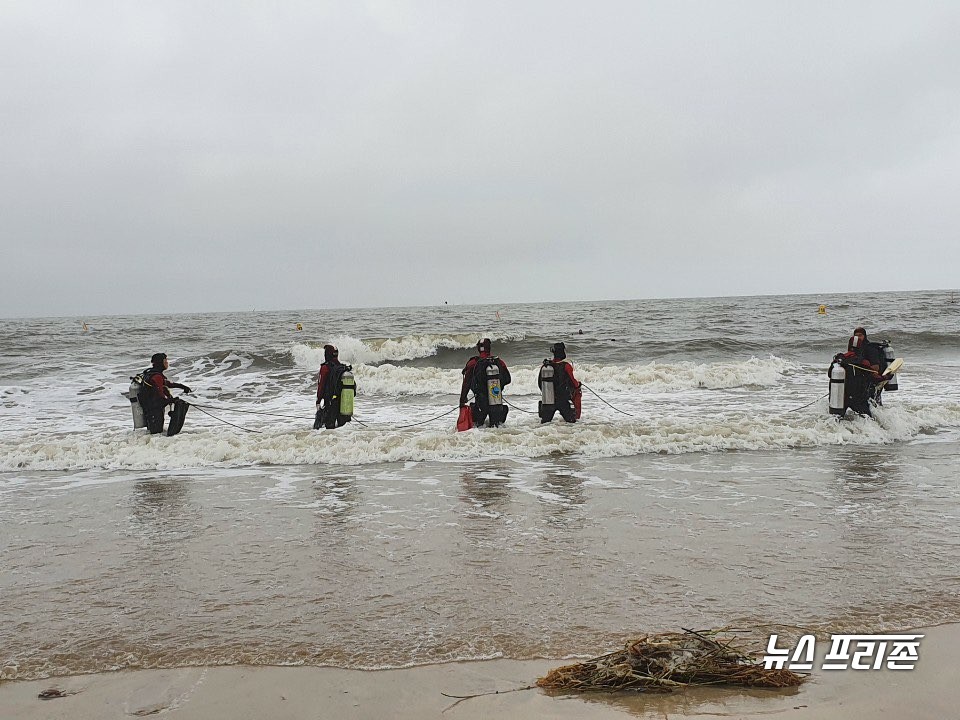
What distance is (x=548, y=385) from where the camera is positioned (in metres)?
11.0

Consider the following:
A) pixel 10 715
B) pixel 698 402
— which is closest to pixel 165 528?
pixel 10 715

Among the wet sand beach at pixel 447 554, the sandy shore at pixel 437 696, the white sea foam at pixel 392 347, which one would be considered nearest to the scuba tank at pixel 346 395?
the wet sand beach at pixel 447 554

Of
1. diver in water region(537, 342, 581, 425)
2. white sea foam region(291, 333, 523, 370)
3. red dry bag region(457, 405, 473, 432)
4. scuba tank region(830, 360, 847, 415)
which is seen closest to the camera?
scuba tank region(830, 360, 847, 415)

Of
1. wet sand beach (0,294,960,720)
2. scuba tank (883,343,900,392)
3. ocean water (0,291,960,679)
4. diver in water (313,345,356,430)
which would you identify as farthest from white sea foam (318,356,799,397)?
diver in water (313,345,356,430)

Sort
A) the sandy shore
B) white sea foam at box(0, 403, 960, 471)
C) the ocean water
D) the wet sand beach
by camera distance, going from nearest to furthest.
Result: the sandy shore → the wet sand beach → the ocean water → white sea foam at box(0, 403, 960, 471)

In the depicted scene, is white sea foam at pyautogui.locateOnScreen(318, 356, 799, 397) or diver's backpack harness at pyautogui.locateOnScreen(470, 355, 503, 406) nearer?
diver's backpack harness at pyautogui.locateOnScreen(470, 355, 503, 406)

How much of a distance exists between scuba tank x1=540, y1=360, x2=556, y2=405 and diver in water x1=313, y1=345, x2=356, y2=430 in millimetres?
2959

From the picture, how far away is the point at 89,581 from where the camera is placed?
15.7 ft

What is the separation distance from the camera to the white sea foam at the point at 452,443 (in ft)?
30.9

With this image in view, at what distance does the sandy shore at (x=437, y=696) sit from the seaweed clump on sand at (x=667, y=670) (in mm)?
55

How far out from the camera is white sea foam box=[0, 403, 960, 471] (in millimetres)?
9422

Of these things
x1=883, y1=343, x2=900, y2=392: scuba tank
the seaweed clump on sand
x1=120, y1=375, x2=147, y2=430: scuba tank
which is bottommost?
the seaweed clump on sand

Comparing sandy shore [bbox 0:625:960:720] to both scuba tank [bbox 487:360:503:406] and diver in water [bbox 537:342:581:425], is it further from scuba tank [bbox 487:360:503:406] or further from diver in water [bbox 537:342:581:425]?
diver in water [bbox 537:342:581:425]

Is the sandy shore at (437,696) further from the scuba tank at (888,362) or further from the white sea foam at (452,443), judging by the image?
the scuba tank at (888,362)
